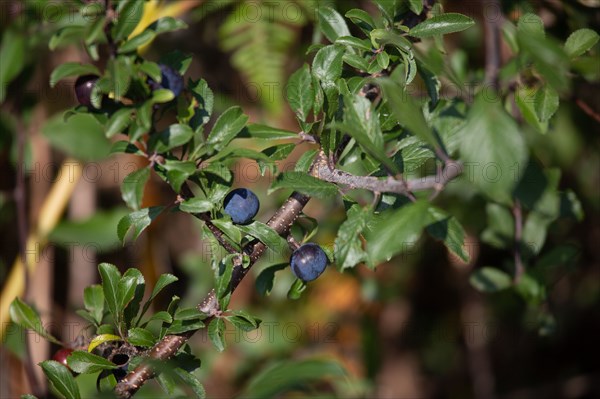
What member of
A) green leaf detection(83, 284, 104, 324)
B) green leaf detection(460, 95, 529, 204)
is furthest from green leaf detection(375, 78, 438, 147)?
green leaf detection(83, 284, 104, 324)

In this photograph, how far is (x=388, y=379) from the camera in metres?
2.17

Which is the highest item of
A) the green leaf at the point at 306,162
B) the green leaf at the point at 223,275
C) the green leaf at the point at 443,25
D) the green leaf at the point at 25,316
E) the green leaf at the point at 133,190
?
the green leaf at the point at 443,25

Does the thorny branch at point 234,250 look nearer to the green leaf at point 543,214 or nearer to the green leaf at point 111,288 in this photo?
the green leaf at point 111,288

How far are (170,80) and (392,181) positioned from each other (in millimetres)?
274

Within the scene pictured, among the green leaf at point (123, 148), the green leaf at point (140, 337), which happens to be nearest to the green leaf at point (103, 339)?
the green leaf at point (140, 337)

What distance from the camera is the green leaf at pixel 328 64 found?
741 millimetres

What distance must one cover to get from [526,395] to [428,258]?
499mm

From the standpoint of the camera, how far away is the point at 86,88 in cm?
74

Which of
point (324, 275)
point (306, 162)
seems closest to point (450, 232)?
point (306, 162)

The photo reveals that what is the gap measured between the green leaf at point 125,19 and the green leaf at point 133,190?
16 cm

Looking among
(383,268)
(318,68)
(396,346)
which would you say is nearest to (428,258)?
(383,268)

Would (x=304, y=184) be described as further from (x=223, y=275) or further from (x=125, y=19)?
(x=125, y=19)

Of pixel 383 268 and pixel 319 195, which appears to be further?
pixel 383 268

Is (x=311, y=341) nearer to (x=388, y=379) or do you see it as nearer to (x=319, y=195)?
(x=388, y=379)
